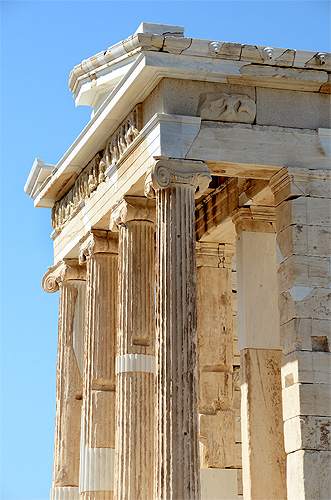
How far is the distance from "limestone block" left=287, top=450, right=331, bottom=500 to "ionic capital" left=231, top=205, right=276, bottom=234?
5.63 metres

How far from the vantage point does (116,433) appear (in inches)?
838

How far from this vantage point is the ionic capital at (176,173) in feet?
65.2

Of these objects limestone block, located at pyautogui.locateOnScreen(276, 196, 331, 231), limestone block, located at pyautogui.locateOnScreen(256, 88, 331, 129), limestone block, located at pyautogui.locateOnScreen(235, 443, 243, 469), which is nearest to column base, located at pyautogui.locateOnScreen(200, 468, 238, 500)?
limestone block, located at pyautogui.locateOnScreen(235, 443, 243, 469)

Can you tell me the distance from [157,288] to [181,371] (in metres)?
1.57

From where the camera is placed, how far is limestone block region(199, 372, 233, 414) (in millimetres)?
24453

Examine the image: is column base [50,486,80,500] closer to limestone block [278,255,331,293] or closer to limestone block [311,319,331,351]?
limestone block [278,255,331,293]

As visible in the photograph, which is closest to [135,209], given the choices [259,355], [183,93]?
[183,93]

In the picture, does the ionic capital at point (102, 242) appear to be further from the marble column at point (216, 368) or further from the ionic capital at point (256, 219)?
the ionic capital at point (256, 219)

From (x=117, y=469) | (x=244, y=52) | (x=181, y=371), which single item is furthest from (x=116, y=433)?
(x=244, y=52)

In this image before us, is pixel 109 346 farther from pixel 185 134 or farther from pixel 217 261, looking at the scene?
pixel 185 134

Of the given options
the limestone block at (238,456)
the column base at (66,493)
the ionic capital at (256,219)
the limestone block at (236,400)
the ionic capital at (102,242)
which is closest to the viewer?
the ionic capital at (256,219)

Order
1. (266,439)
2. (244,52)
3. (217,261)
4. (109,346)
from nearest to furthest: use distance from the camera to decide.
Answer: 1. (244,52)
2. (266,439)
3. (109,346)
4. (217,261)

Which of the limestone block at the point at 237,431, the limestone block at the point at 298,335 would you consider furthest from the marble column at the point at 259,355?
the limestone block at the point at 237,431

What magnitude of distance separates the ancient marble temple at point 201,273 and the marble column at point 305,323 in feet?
0.08
